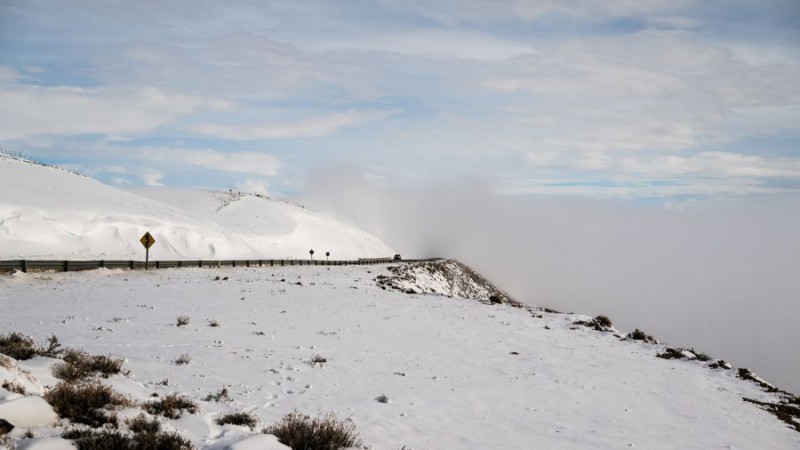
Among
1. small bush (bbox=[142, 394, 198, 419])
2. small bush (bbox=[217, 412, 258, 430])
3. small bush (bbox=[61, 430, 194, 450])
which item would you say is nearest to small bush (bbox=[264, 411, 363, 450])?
small bush (bbox=[217, 412, 258, 430])

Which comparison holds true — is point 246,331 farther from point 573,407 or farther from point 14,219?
point 14,219

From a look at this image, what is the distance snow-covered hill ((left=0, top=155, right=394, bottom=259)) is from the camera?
4922 centimetres

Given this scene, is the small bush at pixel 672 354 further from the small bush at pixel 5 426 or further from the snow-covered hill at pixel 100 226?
the snow-covered hill at pixel 100 226

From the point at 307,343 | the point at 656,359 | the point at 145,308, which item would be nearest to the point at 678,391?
the point at 656,359

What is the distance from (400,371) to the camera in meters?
15.0

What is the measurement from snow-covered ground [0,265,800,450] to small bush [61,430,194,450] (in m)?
0.48

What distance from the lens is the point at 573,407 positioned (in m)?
13.5

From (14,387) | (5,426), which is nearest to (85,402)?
(14,387)

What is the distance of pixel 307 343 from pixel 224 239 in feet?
204

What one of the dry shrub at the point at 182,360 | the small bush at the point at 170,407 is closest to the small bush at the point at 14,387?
the small bush at the point at 170,407

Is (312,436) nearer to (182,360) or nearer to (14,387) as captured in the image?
(14,387)

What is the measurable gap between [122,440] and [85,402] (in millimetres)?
1525

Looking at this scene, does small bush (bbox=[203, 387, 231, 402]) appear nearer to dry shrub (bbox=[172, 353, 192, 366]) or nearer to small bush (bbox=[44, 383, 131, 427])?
small bush (bbox=[44, 383, 131, 427])

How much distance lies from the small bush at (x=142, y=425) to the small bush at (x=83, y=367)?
8.03ft
